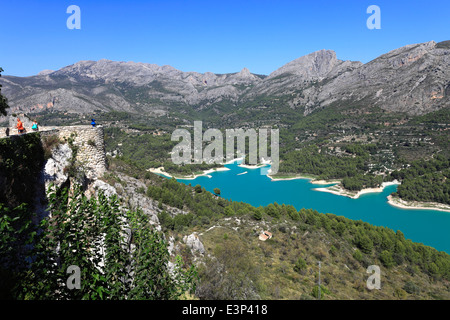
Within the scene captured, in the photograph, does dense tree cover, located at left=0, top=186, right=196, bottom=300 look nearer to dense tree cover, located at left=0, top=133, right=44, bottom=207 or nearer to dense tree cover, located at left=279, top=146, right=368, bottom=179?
dense tree cover, located at left=0, top=133, right=44, bottom=207

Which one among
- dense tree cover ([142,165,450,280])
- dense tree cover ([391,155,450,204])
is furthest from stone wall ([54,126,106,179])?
dense tree cover ([391,155,450,204])

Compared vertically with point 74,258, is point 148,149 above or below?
below

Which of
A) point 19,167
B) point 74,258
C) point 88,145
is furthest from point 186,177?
point 74,258

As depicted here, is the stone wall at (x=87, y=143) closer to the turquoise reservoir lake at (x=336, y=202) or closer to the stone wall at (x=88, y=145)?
the stone wall at (x=88, y=145)

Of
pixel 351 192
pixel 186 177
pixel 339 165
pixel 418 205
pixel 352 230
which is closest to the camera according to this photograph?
pixel 352 230

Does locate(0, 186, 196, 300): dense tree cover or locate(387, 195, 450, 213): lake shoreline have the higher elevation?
locate(0, 186, 196, 300): dense tree cover

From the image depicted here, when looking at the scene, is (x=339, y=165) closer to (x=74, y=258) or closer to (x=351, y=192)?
(x=351, y=192)

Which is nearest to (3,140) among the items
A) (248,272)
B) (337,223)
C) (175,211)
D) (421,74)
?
(248,272)

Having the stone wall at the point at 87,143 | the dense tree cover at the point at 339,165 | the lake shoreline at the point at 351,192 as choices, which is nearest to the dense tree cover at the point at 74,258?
the stone wall at the point at 87,143
